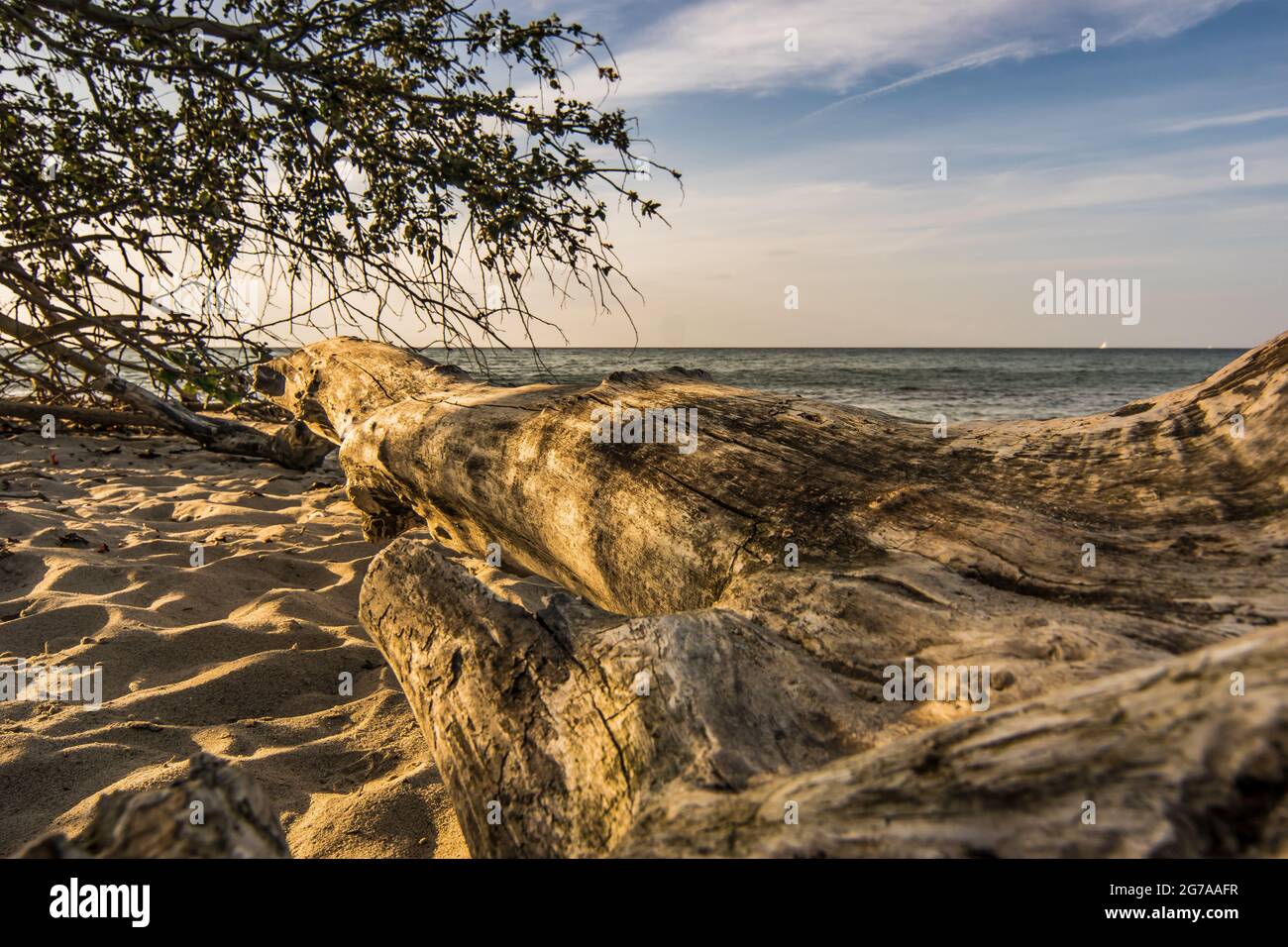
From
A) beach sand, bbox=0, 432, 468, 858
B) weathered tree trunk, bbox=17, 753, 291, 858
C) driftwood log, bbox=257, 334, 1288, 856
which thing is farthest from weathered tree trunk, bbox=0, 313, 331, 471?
weathered tree trunk, bbox=17, 753, 291, 858

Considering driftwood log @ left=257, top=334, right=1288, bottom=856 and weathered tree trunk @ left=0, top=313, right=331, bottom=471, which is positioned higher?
weathered tree trunk @ left=0, top=313, right=331, bottom=471

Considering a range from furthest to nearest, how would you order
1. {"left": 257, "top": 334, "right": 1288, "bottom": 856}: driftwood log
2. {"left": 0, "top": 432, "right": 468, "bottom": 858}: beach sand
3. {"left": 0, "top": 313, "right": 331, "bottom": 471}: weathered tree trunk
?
{"left": 0, "top": 313, "right": 331, "bottom": 471}: weathered tree trunk
{"left": 0, "top": 432, "right": 468, "bottom": 858}: beach sand
{"left": 257, "top": 334, "right": 1288, "bottom": 856}: driftwood log

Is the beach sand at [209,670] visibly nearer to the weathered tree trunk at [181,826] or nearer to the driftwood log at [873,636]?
the driftwood log at [873,636]

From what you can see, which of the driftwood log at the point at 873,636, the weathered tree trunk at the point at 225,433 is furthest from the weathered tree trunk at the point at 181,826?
the weathered tree trunk at the point at 225,433

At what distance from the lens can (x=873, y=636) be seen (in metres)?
1.93

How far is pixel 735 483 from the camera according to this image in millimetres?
2645

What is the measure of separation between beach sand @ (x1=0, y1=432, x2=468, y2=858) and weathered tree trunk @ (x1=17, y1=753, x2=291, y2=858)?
109 cm

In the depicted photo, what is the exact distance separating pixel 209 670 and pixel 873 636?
9.27ft

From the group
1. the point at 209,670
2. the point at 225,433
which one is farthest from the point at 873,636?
the point at 225,433

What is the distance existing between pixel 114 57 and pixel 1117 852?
5.64m

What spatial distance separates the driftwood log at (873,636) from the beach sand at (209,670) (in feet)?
1.68

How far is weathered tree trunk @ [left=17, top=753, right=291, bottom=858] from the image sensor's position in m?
1.08

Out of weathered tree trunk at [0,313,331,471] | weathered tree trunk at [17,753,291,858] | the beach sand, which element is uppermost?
weathered tree trunk at [0,313,331,471]

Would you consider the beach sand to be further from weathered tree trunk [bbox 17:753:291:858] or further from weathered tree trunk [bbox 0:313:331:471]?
weathered tree trunk [bbox 0:313:331:471]
